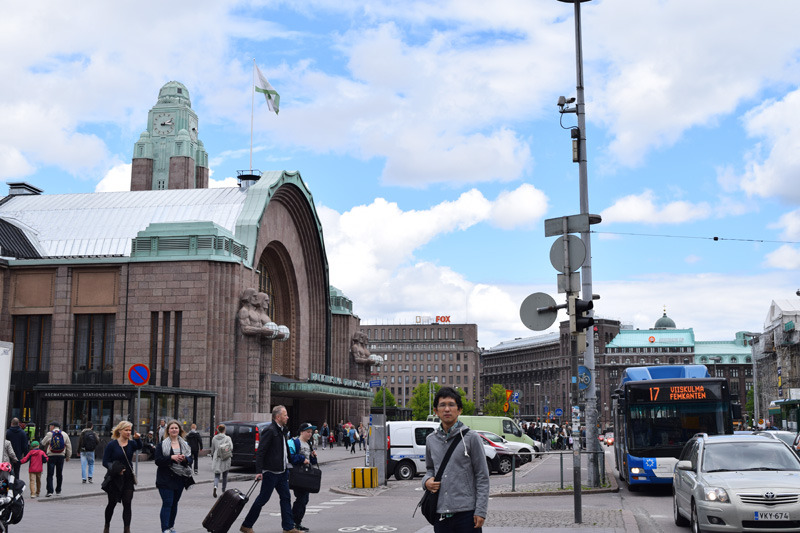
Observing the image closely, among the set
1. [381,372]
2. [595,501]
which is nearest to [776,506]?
[595,501]

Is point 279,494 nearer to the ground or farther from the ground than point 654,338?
nearer to the ground

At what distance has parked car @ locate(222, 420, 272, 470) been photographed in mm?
31094

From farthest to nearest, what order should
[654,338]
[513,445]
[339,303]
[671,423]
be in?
[654,338]
[339,303]
[513,445]
[671,423]

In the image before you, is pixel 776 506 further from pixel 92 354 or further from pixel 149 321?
pixel 92 354

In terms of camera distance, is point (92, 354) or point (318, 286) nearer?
point (92, 354)

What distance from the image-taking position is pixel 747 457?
44.8 ft

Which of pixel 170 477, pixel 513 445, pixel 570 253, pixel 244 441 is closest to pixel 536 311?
pixel 570 253

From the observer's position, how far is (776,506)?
39.4ft

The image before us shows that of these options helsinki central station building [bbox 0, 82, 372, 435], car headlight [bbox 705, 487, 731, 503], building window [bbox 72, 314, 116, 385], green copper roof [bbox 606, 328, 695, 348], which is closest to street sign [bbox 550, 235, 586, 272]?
car headlight [bbox 705, 487, 731, 503]

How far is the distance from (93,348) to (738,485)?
144 feet

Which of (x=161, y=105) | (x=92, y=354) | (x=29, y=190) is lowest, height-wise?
(x=92, y=354)

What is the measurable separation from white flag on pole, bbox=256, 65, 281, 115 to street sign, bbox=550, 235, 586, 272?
5105 cm

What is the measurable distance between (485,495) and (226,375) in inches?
1676

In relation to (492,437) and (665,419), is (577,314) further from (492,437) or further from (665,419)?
(492,437)
